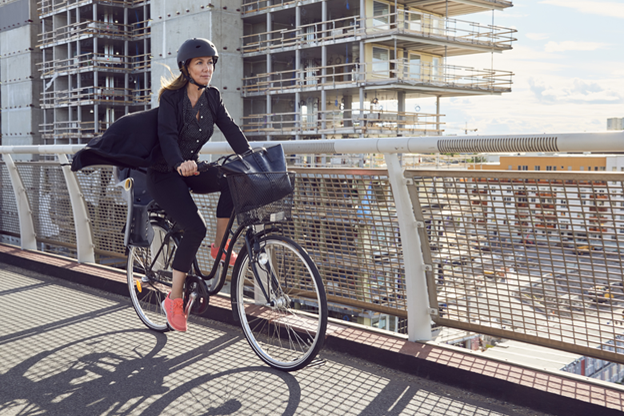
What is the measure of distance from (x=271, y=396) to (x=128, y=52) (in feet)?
170

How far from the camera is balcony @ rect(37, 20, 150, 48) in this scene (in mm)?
49031

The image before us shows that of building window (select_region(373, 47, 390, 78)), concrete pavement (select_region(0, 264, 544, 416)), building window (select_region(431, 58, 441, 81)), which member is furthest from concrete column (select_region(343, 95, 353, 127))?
concrete pavement (select_region(0, 264, 544, 416))

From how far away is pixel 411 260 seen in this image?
360cm

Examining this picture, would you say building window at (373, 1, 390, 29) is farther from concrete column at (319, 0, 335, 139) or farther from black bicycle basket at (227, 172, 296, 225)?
black bicycle basket at (227, 172, 296, 225)

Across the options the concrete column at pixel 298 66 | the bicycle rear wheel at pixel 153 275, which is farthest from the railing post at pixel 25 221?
the concrete column at pixel 298 66

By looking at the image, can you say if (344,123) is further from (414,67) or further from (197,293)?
(197,293)

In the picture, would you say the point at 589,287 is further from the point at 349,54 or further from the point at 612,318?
the point at 349,54

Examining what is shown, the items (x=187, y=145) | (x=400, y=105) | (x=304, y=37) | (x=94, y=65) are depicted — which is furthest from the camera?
(x=94, y=65)

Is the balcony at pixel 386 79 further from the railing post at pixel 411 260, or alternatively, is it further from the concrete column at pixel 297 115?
the railing post at pixel 411 260

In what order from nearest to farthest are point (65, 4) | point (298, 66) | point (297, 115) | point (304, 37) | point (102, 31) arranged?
point (298, 66) → point (304, 37) → point (297, 115) → point (102, 31) → point (65, 4)

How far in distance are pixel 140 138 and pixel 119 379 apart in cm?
133

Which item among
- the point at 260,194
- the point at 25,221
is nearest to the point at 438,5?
the point at 25,221

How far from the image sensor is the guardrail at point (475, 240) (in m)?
2.95

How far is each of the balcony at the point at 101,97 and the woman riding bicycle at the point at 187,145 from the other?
45967 mm
